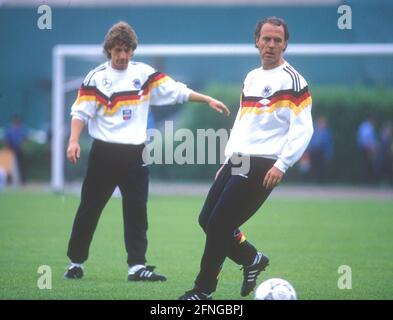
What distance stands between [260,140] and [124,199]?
2.23 metres

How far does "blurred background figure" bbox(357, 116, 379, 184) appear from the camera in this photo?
26688 millimetres

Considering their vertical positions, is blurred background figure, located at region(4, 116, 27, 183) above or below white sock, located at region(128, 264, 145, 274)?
above

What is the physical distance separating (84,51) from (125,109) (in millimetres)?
12731

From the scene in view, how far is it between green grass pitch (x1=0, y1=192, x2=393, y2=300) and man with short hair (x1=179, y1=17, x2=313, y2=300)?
26.8 inches

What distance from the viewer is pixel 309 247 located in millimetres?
13031

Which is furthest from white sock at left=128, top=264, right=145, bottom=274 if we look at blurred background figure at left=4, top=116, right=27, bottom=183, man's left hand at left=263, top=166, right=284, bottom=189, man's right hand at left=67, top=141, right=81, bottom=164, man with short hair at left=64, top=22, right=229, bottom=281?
blurred background figure at left=4, top=116, right=27, bottom=183

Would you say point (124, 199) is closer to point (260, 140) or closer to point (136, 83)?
point (136, 83)

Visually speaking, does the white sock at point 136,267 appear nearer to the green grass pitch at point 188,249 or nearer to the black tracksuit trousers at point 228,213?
the green grass pitch at point 188,249

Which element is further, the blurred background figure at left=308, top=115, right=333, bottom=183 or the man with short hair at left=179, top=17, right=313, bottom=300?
the blurred background figure at left=308, top=115, right=333, bottom=183

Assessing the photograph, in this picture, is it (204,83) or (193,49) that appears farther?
(204,83)

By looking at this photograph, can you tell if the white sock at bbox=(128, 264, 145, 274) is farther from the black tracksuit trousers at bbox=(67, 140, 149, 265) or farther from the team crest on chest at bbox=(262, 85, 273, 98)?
the team crest on chest at bbox=(262, 85, 273, 98)

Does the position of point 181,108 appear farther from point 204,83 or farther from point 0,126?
point 0,126
